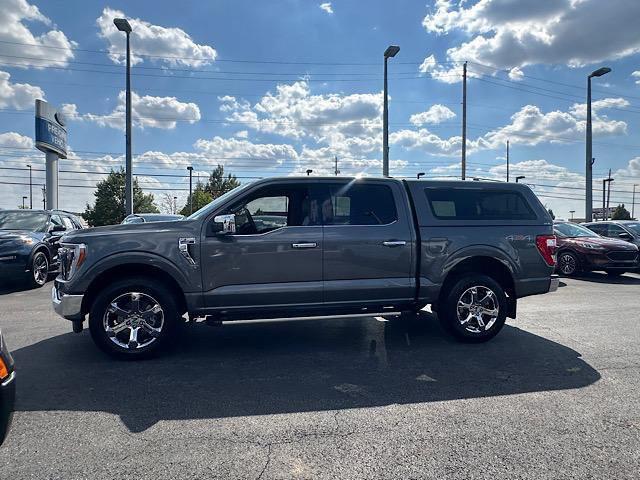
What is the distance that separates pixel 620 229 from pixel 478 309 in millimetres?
11461

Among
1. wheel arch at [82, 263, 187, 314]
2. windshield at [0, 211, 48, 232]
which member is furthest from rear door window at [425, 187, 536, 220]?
windshield at [0, 211, 48, 232]

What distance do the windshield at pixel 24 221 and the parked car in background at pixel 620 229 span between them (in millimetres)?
16125

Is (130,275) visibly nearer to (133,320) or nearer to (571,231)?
(133,320)

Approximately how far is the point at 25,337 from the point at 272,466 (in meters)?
4.52

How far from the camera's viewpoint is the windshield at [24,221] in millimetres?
10586

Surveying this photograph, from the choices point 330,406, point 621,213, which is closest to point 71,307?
point 330,406

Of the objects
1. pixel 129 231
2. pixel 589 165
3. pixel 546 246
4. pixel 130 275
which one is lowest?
pixel 130 275

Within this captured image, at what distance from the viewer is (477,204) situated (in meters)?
5.68

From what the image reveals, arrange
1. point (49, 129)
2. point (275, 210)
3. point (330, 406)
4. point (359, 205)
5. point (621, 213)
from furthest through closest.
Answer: point (621, 213) < point (49, 129) < point (359, 205) < point (275, 210) < point (330, 406)

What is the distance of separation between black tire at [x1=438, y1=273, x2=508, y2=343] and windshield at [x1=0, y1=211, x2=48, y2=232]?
986 centimetres

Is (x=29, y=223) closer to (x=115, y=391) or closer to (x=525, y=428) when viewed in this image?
(x=115, y=391)

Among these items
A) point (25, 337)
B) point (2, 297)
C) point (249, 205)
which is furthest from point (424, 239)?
point (2, 297)

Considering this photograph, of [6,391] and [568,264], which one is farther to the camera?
[568,264]

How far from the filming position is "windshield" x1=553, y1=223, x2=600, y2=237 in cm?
1287
